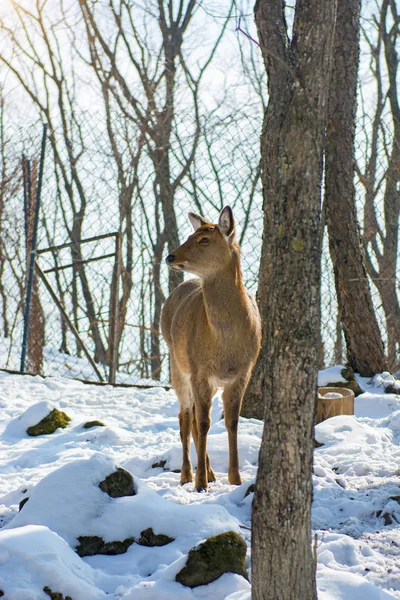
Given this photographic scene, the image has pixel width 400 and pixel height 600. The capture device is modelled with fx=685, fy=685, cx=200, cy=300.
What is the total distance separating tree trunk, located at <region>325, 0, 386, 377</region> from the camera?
6.46m

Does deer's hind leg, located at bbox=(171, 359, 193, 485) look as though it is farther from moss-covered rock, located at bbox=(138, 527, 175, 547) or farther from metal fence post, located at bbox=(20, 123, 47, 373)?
metal fence post, located at bbox=(20, 123, 47, 373)

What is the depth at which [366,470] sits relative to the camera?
13.9 ft

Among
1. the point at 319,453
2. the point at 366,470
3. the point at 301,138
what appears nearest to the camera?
the point at 301,138

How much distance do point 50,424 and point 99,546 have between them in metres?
2.87

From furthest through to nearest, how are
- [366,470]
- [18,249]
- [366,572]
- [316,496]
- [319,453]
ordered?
[18,249] < [319,453] < [366,470] < [316,496] < [366,572]

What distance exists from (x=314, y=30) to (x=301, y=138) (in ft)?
1.17

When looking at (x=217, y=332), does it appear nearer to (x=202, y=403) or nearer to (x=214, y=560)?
(x=202, y=403)

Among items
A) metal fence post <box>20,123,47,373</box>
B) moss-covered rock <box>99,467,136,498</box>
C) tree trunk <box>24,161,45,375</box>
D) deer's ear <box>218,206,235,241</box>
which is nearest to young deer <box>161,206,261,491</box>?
deer's ear <box>218,206,235,241</box>

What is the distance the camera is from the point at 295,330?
2.18 meters

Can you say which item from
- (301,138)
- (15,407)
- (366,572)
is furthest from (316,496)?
Answer: (15,407)

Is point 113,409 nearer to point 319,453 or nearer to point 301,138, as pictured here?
point 319,453

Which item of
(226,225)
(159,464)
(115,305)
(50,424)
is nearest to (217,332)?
(226,225)

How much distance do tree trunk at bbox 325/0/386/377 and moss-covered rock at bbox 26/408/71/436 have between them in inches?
111

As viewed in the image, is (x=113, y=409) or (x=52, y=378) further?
(x=52, y=378)
